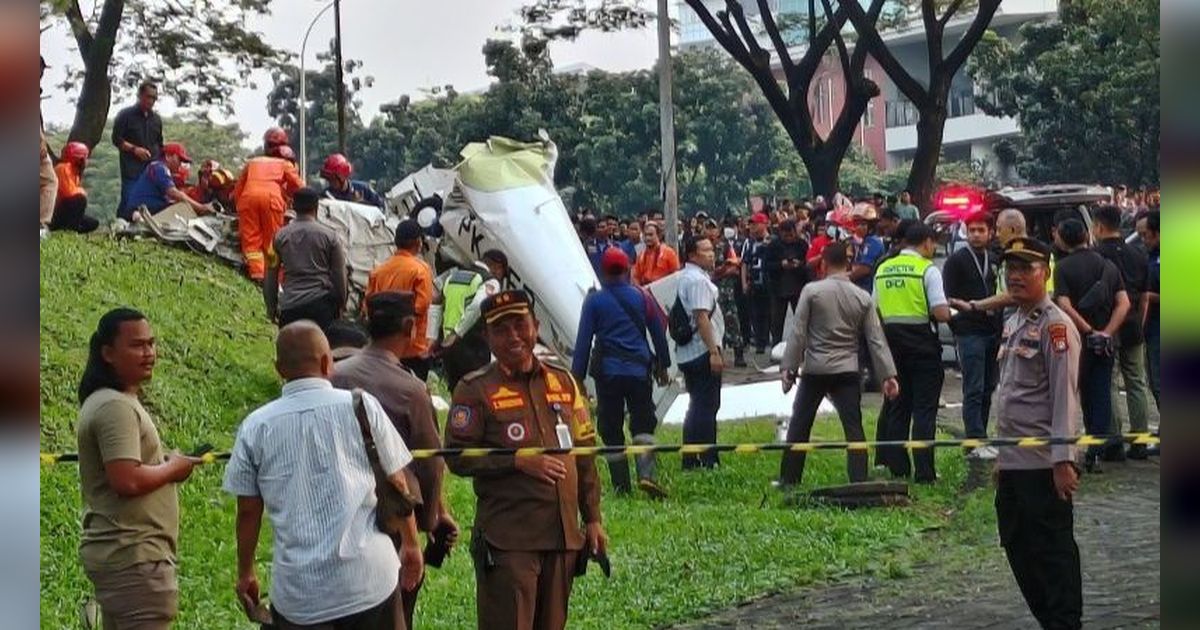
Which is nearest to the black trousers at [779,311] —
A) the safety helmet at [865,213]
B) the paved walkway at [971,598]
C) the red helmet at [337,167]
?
the safety helmet at [865,213]

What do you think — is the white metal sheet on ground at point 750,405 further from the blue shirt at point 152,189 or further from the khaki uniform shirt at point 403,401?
the khaki uniform shirt at point 403,401

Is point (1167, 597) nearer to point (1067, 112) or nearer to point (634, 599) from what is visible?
point (634, 599)

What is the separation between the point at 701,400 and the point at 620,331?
1.19m

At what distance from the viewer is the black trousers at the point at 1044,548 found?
265 inches

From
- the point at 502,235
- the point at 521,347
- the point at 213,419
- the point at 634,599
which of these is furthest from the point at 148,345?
the point at 502,235

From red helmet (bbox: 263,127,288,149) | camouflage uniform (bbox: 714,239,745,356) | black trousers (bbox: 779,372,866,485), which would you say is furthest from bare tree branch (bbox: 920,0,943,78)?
black trousers (bbox: 779,372,866,485)

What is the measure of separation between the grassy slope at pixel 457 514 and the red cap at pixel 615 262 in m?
1.55

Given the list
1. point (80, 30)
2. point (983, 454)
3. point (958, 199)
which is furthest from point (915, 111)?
point (983, 454)

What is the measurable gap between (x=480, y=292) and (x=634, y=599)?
4.38 m

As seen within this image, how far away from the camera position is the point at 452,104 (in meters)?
43.6

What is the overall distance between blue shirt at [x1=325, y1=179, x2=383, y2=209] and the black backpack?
18.3 feet

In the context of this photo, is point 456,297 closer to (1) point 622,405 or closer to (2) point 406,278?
(2) point 406,278

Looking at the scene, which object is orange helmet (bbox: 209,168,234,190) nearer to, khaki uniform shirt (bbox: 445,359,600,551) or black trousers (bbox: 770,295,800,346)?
black trousers (bbox: 770,295,800,346)

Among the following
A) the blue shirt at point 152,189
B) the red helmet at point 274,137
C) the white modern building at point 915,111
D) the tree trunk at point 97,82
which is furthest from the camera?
Result: the white modern building at point 915,111
